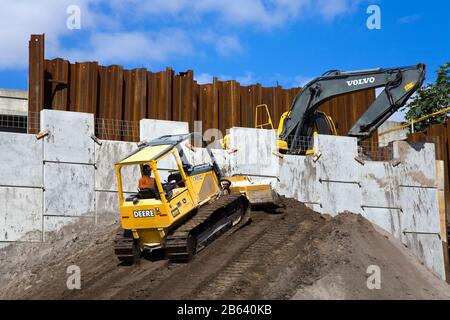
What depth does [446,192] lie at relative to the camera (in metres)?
24.4

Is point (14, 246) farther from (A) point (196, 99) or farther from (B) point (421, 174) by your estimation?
(B) point (421, 174)

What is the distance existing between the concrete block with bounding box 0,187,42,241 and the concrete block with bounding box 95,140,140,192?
1.80m

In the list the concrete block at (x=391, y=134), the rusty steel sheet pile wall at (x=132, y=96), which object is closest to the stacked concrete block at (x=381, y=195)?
the rusty steel sheet pile wall at (x=132, y=96)

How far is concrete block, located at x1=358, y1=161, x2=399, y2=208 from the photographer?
22.0 metres

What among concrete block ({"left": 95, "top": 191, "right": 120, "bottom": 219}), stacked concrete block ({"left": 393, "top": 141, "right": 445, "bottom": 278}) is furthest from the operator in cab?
stacked concrete block ({"left": 393, "top": 141, "right": 445, "bottom": 278})

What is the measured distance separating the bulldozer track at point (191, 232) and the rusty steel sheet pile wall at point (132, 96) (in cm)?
598

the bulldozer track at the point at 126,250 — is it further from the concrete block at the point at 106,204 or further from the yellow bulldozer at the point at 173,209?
the concrete block at the point at 106,204

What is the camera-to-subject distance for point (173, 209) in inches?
576

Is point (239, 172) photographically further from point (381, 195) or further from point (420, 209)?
point (420, 209)

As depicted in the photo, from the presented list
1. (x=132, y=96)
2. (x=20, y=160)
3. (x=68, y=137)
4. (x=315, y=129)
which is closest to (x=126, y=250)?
(x=20, y=160)

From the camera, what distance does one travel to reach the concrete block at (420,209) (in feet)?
73.1

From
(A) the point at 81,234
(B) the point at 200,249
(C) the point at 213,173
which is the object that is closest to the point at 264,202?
(C) the point at 213,173

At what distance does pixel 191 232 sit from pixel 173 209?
75 centimetres
